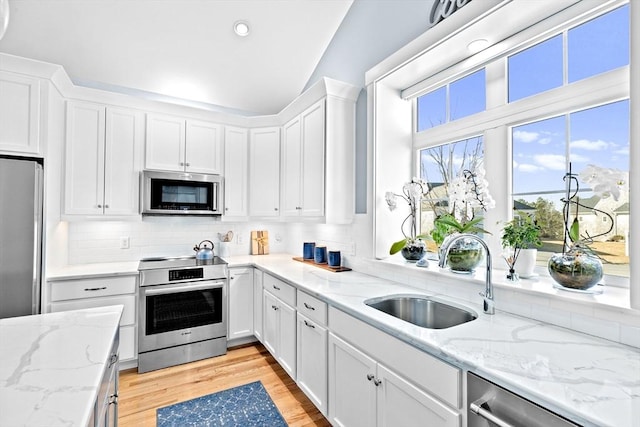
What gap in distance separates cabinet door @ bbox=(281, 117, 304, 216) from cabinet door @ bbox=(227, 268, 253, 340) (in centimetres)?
77

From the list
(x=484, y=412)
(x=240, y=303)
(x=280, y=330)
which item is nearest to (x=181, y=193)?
(x=240, y=303)

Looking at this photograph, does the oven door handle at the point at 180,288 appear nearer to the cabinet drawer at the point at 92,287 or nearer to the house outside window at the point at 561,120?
the cabinet drawer at the point at 92,287

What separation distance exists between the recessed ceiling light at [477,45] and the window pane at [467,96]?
0.55 ft

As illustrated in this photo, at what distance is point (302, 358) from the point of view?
2.23 meters

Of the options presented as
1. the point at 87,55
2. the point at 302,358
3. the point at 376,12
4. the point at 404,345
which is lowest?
the point at 302,358

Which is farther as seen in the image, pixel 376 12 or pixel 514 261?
pixel 376 12

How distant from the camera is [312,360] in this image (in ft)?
6.88

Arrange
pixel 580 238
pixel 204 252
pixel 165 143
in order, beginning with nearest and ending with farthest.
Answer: pixel 580 238, pixel 165 143, pixel 204 252

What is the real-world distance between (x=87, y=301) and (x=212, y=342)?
3.59 feet

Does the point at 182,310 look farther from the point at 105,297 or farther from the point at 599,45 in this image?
the point at 599,45

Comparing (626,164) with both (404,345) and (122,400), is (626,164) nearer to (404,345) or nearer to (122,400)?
(404,345)

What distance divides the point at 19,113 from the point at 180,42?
1.41 m

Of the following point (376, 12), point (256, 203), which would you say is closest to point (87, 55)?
point (256, 203)

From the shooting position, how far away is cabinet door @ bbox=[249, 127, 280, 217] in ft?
11.4
